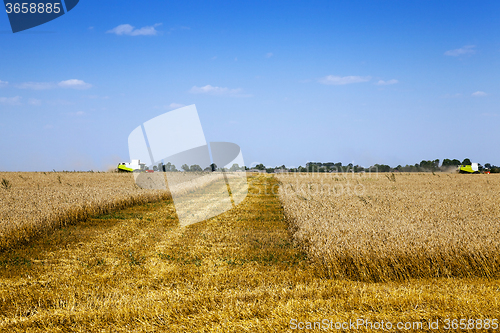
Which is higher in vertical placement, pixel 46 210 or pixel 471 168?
pixel 471 168

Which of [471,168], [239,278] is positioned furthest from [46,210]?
[471,168]

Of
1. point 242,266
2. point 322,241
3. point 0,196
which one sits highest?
point 0,196

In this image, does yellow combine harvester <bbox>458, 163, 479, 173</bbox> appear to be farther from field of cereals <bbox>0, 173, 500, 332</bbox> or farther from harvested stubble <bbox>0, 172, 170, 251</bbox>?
harvested stubble <bbox>0, 172, 170, 251</bbox>

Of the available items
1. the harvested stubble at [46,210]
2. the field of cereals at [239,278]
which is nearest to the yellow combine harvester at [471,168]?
the field of cereals at [239,278]

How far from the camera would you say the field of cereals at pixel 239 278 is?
192 inches

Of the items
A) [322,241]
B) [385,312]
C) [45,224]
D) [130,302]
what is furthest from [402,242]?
[45,224]

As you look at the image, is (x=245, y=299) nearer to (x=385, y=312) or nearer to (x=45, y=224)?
(x=385, y=312)

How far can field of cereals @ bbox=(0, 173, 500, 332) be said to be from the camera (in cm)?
488

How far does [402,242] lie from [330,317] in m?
3.96

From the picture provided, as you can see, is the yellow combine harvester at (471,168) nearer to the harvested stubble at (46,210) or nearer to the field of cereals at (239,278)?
the field of cereals at (239,278)

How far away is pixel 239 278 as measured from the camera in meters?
7.39

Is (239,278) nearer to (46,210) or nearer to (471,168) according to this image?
(46,210)

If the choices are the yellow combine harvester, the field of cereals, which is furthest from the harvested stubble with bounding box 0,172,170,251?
the yellow combine harvester

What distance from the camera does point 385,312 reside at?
A: 4.81 metres
